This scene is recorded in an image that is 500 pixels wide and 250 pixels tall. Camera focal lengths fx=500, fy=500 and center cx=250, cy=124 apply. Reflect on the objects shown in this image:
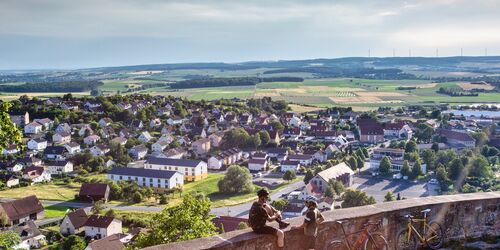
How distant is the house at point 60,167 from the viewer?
2183 inches

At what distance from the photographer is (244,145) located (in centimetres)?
6888

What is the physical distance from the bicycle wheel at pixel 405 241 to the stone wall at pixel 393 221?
8cm

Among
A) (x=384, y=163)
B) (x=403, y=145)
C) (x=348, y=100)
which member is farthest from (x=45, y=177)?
(x=348, y=100)

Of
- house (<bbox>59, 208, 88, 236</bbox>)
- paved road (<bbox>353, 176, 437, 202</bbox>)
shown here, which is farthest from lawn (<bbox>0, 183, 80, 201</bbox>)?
paved road (<bbox>353, 176, 437, 202</bbox>)

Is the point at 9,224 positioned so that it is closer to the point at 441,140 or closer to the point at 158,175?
the point at 158,175

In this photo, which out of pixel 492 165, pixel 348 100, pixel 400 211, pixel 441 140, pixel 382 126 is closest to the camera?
pixel 400 211

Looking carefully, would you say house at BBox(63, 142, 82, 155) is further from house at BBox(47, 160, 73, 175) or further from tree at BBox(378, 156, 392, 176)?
tree at BBox(378, 156, 392, 176)

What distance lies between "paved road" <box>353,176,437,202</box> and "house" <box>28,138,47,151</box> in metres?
43.7

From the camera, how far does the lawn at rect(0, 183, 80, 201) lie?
45.5 meters

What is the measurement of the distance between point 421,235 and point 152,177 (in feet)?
148

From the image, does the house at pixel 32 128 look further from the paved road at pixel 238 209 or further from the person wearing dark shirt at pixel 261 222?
the person wearing dark shirt at pixel 261 222

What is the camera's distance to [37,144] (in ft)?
226

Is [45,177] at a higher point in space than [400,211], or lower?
lower

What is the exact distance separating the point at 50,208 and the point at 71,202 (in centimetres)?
249
